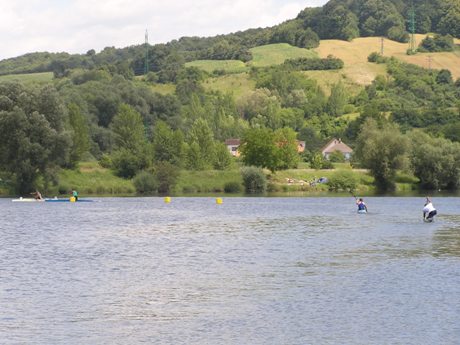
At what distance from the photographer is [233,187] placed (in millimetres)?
110375

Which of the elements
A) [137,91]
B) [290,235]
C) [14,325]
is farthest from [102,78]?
[14,325]

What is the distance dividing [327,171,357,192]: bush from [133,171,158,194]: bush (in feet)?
76.9

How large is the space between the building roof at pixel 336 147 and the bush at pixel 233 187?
51.9 m

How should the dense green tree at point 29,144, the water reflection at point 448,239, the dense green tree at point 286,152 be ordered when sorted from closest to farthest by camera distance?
the water reflection at point 448,239, the dense green tree at point 29,144, the dense green tree at point 286,152

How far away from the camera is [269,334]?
1038 inches

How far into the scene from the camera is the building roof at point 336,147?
532ft

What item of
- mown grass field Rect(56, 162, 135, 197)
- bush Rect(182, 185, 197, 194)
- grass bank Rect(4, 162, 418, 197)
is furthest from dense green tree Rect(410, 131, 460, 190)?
mown grass field Rect(56, 162, 135, 197)

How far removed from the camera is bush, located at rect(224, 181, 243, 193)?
110188 millimetres

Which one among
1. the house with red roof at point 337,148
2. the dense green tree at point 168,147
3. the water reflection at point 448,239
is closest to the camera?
the water reflection at point 448,239

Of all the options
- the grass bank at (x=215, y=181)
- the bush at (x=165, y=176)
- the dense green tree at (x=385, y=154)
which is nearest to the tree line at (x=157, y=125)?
the bush at (x=165, y=176)

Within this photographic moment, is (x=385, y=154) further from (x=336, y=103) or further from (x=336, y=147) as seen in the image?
(x=336, y=103)

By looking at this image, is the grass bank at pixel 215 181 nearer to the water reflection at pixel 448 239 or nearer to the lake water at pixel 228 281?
the lake water at pixel 228 281

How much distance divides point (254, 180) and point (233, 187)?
3.10 metres

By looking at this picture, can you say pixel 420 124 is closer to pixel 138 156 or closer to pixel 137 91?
pixel 137 91
